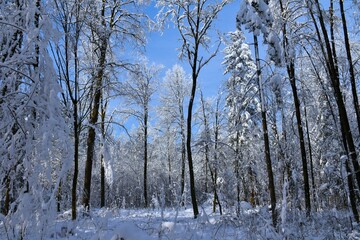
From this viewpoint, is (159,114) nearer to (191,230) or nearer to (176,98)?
(176,98)

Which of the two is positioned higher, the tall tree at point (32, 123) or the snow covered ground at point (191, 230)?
the tall tree at point (32, 123)

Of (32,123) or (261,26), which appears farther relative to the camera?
(261,26)

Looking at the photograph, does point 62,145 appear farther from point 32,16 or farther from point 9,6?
point 9,6

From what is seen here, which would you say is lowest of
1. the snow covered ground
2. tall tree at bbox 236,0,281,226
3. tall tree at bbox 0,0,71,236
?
the snow covered ground

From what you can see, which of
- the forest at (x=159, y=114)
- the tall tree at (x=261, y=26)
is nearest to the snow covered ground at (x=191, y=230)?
the forest at (x=159, y=114)

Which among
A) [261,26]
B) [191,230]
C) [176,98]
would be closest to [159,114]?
[176,98]

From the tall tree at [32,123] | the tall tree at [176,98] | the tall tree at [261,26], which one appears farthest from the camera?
the tall tree at [176,98]

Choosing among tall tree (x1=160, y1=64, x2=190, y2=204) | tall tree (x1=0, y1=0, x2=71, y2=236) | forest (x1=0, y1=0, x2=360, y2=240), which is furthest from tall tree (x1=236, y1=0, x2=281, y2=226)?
tall tree (x1=160, y1=64, x2=190, y2=204)

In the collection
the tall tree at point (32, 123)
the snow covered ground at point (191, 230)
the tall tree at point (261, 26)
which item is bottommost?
the snow covered ground at point (191, 230)

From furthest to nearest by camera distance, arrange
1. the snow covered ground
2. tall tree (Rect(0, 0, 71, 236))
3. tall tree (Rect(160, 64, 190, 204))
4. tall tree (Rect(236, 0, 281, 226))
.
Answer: tall tree (Rect(160, 64, 190, 204))
tall tree (Rect(236, 0, 281, 226))
the snow covered ground
tall tree (Rect(0, 0, 71, 236))

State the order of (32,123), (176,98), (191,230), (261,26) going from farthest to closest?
(176,98) < (261,26) < (191,230) < (32,123)

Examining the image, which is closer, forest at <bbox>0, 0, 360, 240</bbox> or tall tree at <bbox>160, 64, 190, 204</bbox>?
forest at <bbox>0, 0, 360, 240</bbox>

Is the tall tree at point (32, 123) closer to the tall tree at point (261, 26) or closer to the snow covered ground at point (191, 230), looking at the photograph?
the snow covered ground at point (191, 230)

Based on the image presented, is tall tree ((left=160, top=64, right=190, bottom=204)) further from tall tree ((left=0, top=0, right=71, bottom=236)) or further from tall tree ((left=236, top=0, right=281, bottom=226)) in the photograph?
tall tree ((left=0, top=0, right=71, bottom=236))
